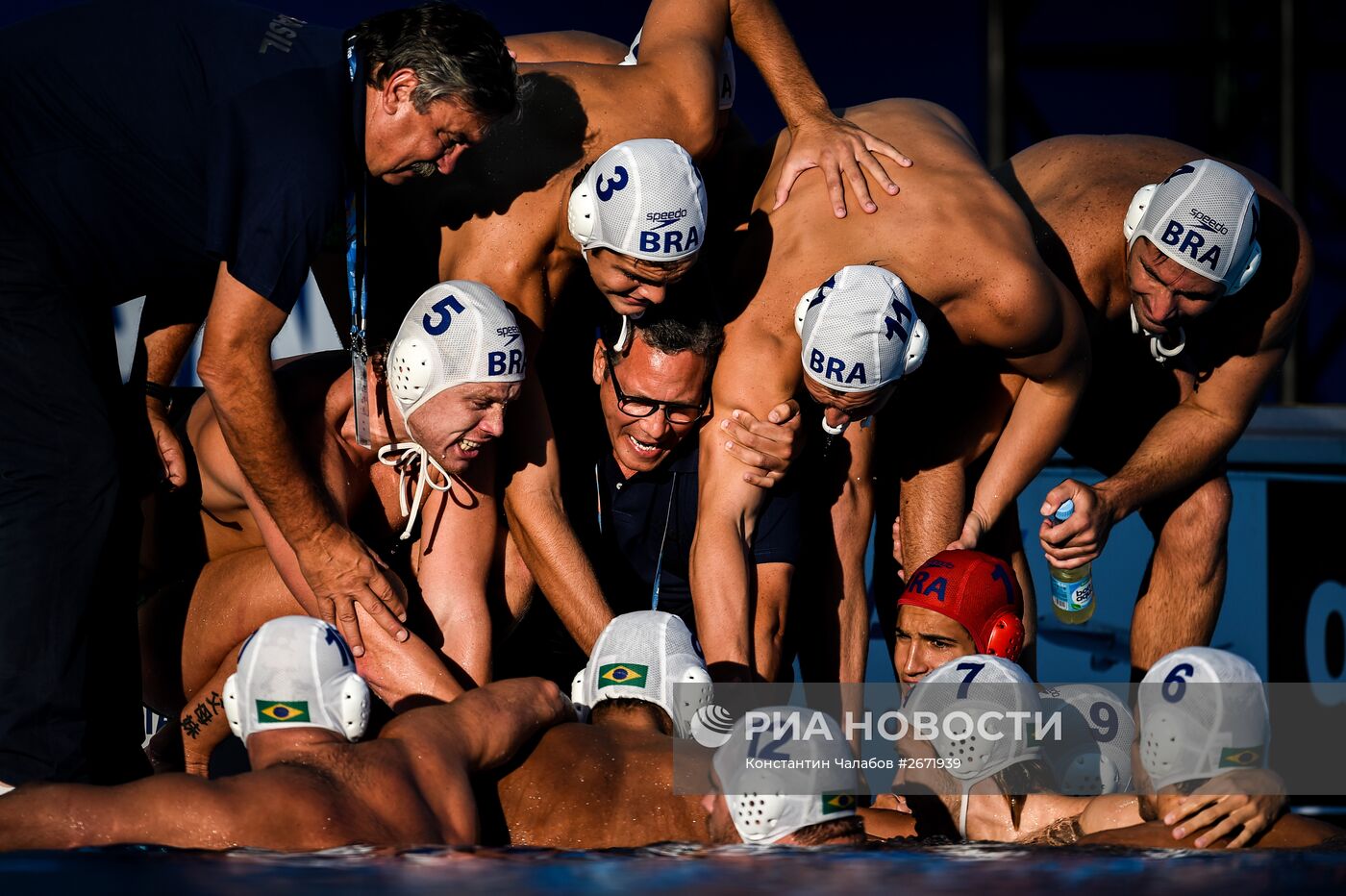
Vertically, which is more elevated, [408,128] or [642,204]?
[408,128]

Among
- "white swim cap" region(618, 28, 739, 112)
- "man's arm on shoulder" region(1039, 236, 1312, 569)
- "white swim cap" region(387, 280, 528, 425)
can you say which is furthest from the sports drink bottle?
"white swim cap" region(387, 280, 528, 425)

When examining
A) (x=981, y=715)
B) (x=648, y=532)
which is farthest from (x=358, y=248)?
(x=981, y=715)

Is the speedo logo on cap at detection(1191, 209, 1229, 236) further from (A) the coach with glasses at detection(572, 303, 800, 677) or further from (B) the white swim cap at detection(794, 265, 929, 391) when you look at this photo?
(A) the coach with glasses at detection(572, 303, 800, 677)

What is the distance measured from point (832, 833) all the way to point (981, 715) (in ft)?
2.21

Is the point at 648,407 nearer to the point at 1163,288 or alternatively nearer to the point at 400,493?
the point at 400,493

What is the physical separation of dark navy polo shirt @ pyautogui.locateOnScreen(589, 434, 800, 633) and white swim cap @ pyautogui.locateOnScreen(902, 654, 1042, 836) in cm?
149

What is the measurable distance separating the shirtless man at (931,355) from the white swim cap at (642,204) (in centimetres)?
51

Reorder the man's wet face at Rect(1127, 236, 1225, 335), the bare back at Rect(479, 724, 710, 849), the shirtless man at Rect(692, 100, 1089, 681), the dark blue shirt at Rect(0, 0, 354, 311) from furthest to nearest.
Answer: the man's wet face at Rect(1127, 236, 1225, 335) → the shirtless man at Rect(692, 100, 1089, 681) → the dark blue shirt at Rect(0, 0, 354, 311) → the bare back at Rect(479, 724, 710, 849)

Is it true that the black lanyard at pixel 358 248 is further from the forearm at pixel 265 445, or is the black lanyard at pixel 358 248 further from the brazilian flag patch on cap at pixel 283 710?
the brazilian flag patch on cap at pixel 283 710

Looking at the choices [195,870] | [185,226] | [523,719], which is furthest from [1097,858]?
[185,226]

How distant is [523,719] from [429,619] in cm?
99

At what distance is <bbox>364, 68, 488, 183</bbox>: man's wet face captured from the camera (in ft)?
13.6

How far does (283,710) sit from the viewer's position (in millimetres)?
3582

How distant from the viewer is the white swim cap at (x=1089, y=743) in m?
4.54
